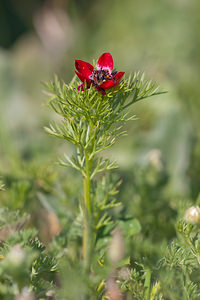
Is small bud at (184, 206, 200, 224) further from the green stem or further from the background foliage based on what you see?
the green stem

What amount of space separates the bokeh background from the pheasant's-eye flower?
0.33ft

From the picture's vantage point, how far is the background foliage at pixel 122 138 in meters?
0.59

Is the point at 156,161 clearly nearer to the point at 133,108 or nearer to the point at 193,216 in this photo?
the point at 193,216

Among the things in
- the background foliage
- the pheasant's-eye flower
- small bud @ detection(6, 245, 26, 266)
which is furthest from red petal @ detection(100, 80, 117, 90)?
small bud @ detection(6, 245, 26, 266)

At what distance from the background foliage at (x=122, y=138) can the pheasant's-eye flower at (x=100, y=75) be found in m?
0.08

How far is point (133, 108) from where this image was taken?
1369 mm

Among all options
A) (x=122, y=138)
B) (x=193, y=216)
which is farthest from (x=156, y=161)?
(x=122, y=138)

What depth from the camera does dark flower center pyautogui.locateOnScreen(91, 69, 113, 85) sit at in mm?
521

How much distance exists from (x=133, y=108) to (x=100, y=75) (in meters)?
0.84

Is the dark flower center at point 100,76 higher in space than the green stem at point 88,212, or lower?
higher

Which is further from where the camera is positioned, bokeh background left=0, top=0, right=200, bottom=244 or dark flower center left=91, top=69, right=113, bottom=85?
bokeh background left=0, top=0, right=200, bottom=244

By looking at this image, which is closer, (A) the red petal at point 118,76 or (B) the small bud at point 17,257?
(B) the small bud at point 17,257

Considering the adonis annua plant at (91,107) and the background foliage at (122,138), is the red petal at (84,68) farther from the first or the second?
the background foliage at (122,138)

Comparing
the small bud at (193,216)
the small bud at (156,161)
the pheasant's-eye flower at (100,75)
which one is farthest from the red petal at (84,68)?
the small bud at (156,161)
